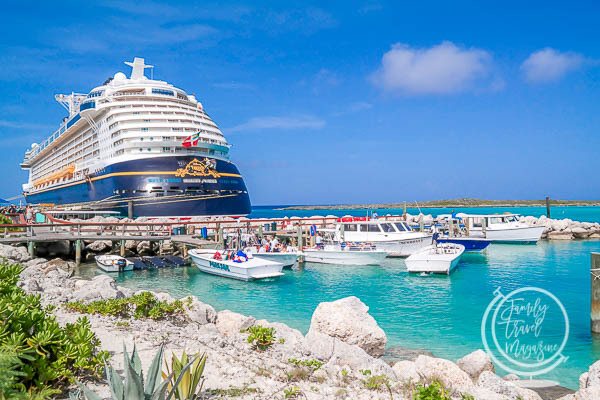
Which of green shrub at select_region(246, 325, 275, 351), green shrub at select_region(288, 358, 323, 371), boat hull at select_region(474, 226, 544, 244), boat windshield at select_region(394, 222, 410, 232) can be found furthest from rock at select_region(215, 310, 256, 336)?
boat hull at select_region(474, 226, 544, 244)

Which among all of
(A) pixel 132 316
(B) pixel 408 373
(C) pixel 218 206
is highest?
(C) pixel 218 206

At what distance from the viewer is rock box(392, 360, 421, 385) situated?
674cm

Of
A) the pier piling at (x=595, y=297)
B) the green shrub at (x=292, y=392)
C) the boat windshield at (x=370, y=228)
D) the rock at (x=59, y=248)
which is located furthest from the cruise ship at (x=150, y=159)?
the green shrub at (x=292, y=392)

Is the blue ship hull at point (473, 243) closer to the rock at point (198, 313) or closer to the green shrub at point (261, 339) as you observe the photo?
the rock at point (198, 313)

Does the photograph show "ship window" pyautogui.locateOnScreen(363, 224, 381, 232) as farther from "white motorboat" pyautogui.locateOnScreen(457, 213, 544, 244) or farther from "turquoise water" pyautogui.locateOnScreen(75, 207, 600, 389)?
"white motorboat" pyautogui.locateOnScreen(457, 213, 544, 244)

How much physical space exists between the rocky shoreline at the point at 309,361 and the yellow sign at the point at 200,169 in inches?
1100

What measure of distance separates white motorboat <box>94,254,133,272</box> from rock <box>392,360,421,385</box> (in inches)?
787

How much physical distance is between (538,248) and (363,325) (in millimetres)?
30309

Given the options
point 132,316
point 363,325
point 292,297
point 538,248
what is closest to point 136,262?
point 292,297

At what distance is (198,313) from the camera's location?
397 inches

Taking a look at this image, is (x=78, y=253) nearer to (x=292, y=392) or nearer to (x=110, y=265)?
(x=110, y=265)

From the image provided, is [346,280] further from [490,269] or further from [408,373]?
[408,373]

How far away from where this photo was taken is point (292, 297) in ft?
57.6

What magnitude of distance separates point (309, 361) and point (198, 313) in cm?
428
